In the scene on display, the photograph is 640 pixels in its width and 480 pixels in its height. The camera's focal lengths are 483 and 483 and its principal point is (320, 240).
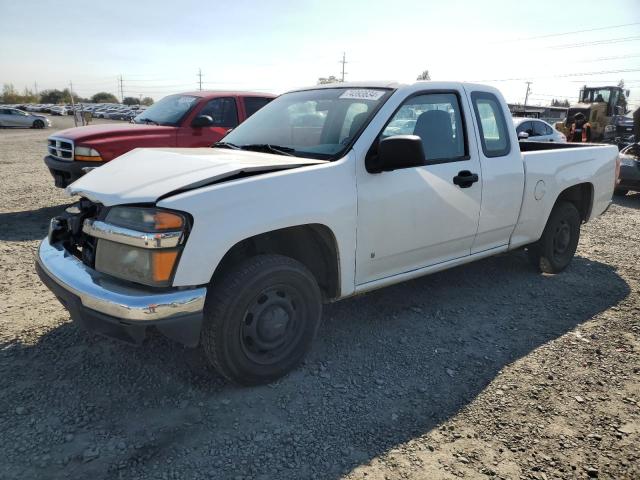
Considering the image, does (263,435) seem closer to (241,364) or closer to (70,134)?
(241,364)

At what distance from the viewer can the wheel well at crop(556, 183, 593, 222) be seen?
17.1 ft

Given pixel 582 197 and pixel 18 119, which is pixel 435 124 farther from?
pixel 18 119

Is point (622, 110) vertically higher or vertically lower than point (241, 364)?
higher

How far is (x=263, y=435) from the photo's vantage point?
2.56 metres

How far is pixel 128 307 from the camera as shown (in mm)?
2408

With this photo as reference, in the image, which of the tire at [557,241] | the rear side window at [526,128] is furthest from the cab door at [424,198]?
the rear side window at [526,128]

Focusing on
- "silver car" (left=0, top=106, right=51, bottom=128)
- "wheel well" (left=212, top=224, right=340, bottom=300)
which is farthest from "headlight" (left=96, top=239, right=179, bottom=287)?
"silver car" (left=0, top=106, right=51, bottom=128)

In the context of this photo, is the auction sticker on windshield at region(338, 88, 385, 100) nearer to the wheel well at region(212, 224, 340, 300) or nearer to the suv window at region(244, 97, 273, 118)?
the wheel well at region(212, 224, 340, 300)

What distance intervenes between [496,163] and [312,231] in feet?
6.19

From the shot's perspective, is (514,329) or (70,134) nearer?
(514,329)

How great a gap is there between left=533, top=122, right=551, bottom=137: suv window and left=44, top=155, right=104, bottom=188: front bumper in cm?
1071

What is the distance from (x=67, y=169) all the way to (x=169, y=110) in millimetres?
1938

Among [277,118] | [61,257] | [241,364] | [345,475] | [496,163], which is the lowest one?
[345,475]

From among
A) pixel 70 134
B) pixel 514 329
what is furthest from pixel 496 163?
pixel 70 134
